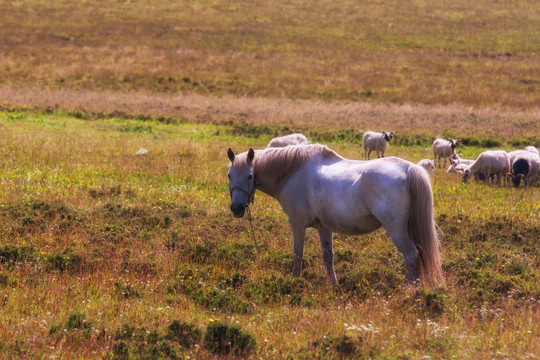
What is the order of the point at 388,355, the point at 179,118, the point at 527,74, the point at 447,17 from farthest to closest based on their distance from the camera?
the point at 447,17
the point at 527,74
the point at 179,118
the point at 388,355

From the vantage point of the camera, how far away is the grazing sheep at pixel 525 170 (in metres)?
18.0

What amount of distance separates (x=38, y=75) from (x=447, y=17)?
171 ft

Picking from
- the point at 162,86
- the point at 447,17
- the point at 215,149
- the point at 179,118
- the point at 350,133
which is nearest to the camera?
the point at 215,149

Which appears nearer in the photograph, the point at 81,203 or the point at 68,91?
the point at 81,203

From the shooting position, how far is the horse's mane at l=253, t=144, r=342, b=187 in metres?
9.21

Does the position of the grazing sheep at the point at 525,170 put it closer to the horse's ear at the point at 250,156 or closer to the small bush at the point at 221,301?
the horse's ear at the point at 250,156

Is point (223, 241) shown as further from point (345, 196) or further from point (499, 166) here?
point (499, 166)

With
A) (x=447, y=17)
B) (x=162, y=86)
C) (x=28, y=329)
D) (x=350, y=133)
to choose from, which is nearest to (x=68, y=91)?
(x=162, y=86)

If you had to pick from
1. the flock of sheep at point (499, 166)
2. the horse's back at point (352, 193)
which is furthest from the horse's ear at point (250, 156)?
the flock of sheep at point (499, 166)

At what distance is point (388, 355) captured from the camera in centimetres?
566

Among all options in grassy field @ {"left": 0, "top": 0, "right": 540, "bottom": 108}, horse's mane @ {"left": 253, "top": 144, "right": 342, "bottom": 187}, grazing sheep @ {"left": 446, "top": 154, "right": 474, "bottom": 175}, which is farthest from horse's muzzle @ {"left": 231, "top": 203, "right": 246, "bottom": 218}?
grassy field @ {"left": 0, "top": 0, "right": 540, "bottom": 108}

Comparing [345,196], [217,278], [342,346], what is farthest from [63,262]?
[342,346]

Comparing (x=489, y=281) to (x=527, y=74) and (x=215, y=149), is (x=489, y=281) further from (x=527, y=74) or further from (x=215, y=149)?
(x=527, y=74)

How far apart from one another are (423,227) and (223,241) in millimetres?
4150
